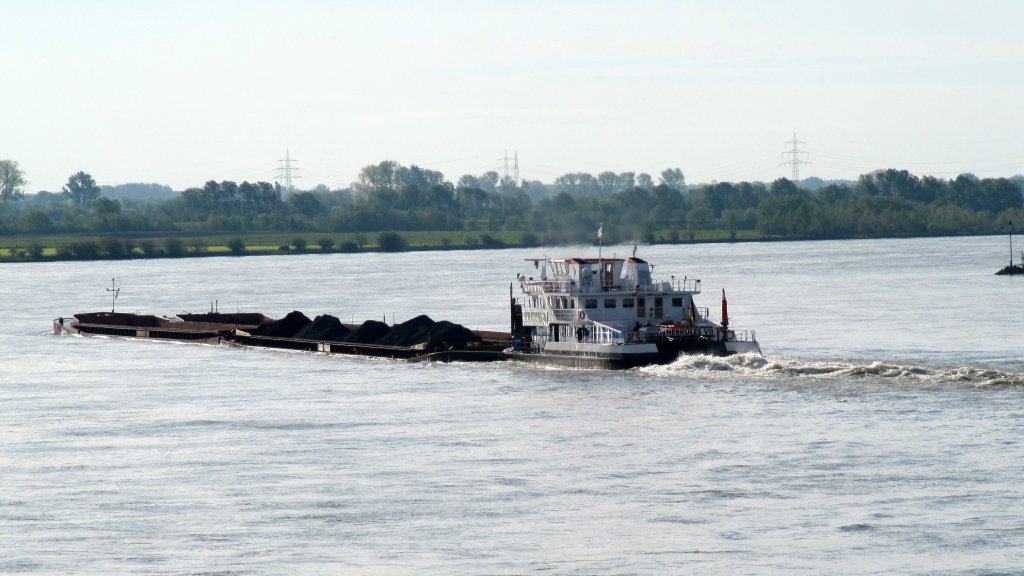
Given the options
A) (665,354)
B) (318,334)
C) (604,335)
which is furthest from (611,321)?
(318,334)

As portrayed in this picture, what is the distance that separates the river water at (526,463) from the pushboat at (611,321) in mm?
1291

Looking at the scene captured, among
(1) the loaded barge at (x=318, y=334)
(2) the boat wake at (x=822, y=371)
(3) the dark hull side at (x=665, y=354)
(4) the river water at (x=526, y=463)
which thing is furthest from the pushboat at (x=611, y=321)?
(1) the loaded barge at (x=318, y=334)

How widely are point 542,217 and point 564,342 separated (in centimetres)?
4714

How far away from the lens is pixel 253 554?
116ft

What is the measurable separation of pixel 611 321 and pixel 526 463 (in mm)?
24859

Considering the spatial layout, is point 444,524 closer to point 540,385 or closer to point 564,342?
point 540,385

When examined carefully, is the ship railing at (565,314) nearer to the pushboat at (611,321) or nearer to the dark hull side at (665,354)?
the pushboat at (611,321)

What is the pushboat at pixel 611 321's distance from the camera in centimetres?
6694

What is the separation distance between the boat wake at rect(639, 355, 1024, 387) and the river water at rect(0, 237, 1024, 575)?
0.16 meters

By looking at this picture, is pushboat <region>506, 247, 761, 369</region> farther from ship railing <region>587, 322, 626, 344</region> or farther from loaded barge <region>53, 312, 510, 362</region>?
loaded barge <region>53, 312, 510, 362</region>

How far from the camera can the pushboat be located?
6694 cm

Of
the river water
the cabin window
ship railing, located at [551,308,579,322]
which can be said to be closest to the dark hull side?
the river water

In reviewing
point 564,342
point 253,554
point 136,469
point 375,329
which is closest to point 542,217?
point 375,329

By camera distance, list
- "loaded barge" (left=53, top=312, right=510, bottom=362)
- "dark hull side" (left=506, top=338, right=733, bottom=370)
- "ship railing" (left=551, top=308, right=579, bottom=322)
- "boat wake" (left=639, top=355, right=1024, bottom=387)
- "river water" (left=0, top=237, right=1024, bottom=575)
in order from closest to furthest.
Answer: "river water" (left=0, top=237, right=1024, bottom=575)
"boat wake" (left=639, top=355, right=1024, bottom=387)
"dark hull side" (left=506, top=338, right=733, bottom=370)
"ship railing" (left=551, top=308, right=579, bottom=322)
"loaded barge" (left=53, top=312, right=510, bottom=362)
